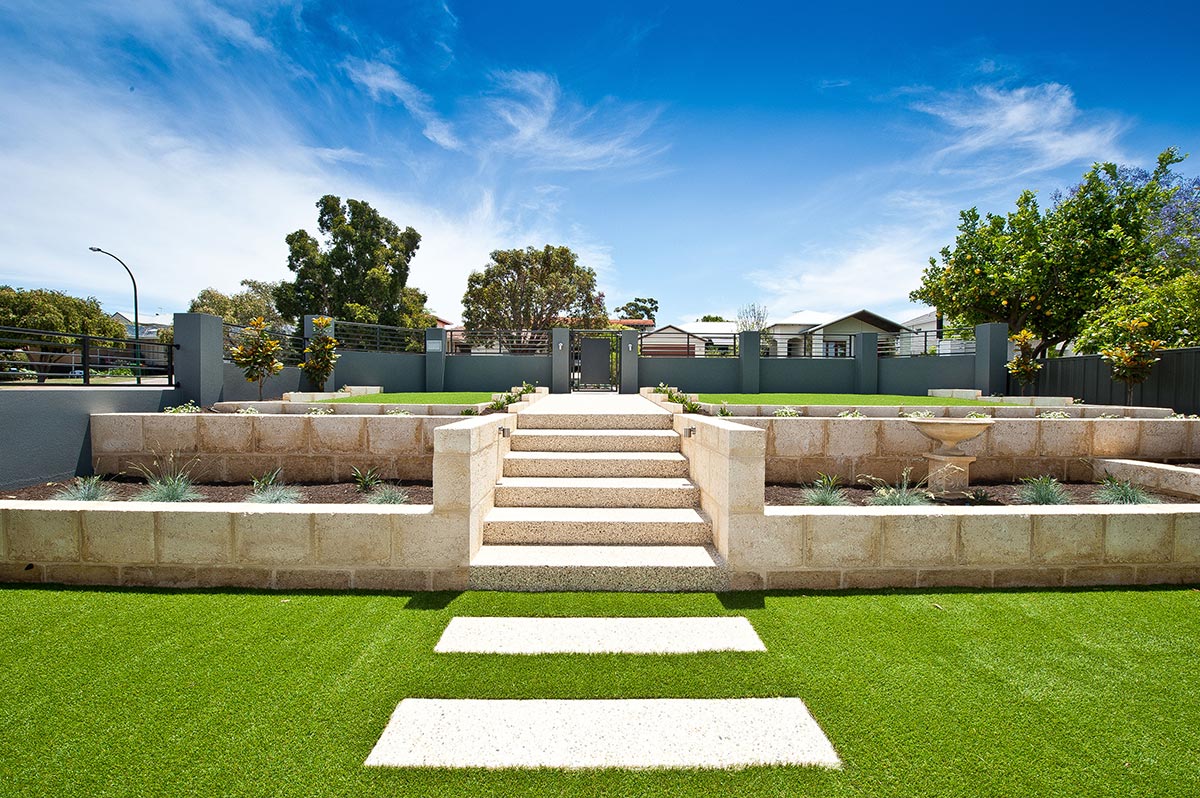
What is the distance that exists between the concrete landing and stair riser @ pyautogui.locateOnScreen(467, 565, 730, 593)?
4.31 ft

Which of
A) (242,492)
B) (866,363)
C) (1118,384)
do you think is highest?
(866,363)

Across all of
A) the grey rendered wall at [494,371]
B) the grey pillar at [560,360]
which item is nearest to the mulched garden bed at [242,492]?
the grey pillar at [560,360]

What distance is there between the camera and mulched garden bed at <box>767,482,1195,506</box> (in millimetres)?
5496

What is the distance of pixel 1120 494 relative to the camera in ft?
17.6

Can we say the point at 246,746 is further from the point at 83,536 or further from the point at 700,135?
the point at 700,135

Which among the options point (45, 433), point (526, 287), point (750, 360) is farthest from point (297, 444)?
point (526, 287)

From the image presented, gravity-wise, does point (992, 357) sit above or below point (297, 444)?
above

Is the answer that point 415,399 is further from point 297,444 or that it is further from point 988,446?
point 988,446

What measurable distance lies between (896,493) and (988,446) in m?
2.24

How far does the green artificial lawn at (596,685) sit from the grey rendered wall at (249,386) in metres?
8.53

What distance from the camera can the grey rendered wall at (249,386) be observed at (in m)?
11.0

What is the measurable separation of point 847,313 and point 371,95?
32.9m

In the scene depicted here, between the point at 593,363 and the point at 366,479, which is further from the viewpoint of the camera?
the point at 593,363

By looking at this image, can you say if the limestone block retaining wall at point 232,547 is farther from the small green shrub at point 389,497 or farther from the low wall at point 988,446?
the low wall at point 988,446
